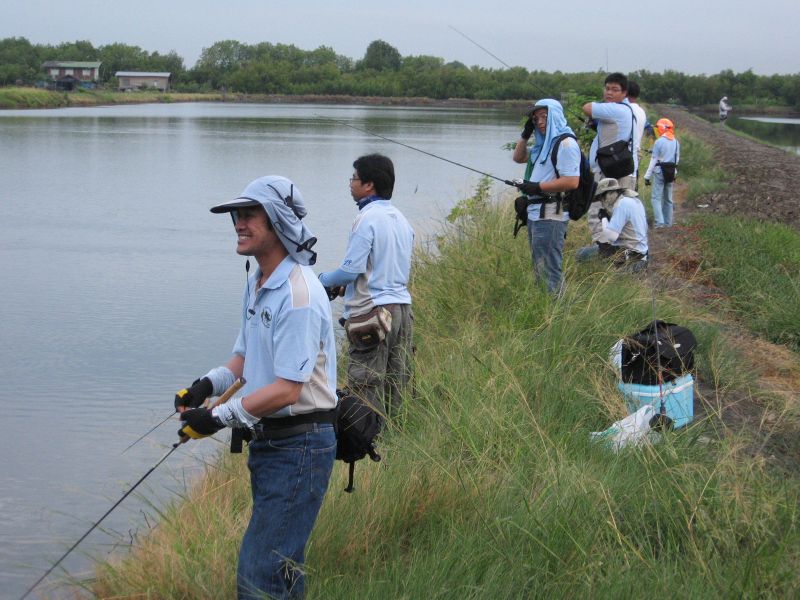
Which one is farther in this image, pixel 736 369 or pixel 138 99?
pixel 138 99

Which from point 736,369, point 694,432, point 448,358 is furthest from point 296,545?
point 736,369

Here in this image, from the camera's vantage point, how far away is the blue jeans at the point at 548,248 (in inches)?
313

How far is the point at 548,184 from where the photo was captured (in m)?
7.70

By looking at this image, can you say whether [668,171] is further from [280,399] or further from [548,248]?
[280,399]

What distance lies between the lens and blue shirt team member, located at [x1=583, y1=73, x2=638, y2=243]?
9.53 metres

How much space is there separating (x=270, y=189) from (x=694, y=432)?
276 centimetres

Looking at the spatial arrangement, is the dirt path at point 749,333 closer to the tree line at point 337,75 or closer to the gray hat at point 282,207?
the gray hat at point 282,207

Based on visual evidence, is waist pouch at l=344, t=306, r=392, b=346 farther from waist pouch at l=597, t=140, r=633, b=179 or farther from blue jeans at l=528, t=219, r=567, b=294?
waist pouch at l=597, t=140, r=633, b=179

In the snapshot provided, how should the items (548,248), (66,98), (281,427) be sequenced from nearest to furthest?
(281,427), (548,248), (66,98)

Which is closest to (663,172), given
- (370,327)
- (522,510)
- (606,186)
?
(606,186)

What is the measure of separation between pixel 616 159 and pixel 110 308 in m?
5.84

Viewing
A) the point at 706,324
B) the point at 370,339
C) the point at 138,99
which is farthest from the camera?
the point at 138,99

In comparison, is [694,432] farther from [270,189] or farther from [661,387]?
[270,189]

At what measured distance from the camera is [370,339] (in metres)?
6.21
